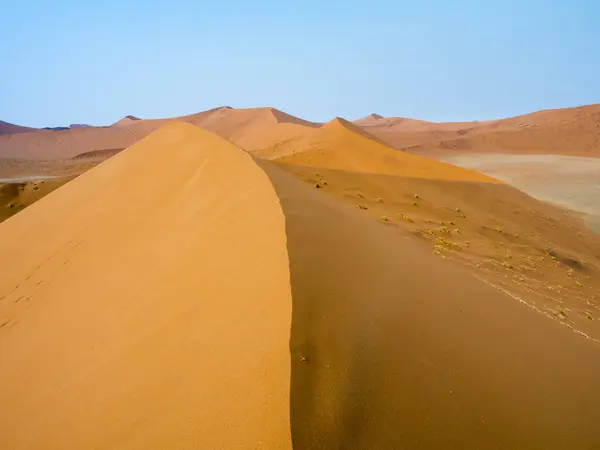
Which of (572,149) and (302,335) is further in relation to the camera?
(572,149)

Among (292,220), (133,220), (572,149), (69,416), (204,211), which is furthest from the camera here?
(572,149)

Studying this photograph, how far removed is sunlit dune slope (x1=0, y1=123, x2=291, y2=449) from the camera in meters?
2.53

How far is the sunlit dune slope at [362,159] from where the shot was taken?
14.8 meters

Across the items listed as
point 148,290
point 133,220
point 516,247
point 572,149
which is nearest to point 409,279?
point 148,290

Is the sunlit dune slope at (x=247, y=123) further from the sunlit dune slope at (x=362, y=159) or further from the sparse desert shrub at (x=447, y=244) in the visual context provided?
the sparse desert shrub at (x=447, y=244)

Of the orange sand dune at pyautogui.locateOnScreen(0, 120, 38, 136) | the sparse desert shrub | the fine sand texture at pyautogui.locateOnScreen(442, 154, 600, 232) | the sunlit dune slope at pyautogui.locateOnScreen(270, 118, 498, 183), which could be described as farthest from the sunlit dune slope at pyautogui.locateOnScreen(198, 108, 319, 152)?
the orange sand dune at pyautogui.locateOnScreen(0, 120, 38, 136)

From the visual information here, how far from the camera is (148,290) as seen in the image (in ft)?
14.2

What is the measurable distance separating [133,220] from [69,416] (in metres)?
4.11

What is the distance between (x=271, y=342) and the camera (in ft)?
9.05

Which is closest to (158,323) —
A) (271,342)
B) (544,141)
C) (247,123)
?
(271,342)

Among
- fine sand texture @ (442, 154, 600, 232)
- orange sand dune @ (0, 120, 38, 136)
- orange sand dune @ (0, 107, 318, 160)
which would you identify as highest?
orange sand dune @ (0, 120, 38, 136)

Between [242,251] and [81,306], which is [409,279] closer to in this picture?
[242,251]

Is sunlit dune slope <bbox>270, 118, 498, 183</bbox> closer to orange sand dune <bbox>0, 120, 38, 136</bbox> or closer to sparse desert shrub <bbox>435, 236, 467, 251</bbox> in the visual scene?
sparse desert shrub <bbox>435, 236, 467, 251</bbox>

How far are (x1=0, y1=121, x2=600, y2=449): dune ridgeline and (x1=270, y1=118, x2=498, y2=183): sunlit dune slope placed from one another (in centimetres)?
831
